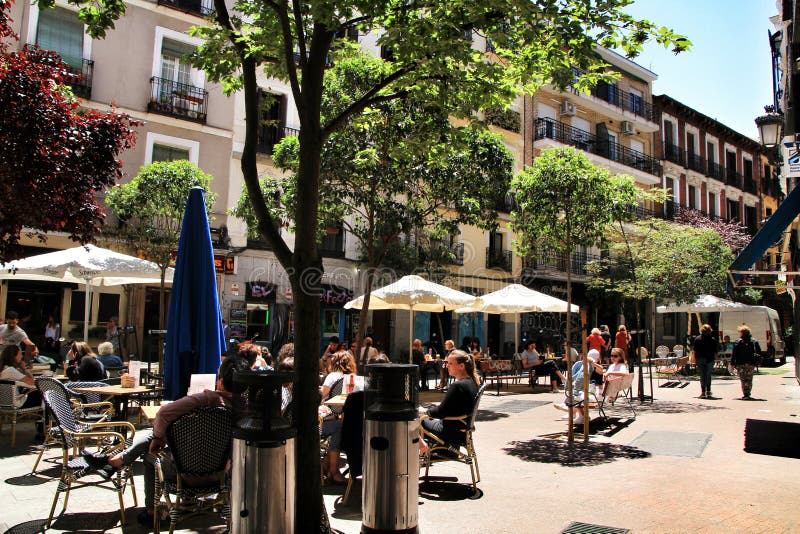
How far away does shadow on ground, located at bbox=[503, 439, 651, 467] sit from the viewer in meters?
7.59

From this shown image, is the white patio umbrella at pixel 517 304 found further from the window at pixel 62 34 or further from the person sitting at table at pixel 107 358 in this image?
the window at pixel 62 34

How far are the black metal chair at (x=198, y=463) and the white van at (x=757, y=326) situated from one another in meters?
27.5

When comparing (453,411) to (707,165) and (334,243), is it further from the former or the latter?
(707,165)

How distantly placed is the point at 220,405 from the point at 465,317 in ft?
77.0

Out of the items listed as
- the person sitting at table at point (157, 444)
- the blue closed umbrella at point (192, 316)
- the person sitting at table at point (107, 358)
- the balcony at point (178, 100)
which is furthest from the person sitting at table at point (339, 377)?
the balcony at point (178, 100)

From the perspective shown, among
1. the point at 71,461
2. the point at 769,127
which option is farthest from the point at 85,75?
the point at 769,127

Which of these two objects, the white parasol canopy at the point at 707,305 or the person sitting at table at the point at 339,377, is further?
the white parasol canopy at the point at 707,305

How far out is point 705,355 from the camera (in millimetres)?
14383

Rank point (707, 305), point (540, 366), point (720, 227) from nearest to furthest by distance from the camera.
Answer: point (540, 366) < point (707, 305) < point (720, 227)

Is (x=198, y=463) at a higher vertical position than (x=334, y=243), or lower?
lower

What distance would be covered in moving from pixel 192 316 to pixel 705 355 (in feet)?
40.3

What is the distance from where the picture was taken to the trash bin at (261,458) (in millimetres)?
3848

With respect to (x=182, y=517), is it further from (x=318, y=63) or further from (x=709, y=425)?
(x=709, y=425)

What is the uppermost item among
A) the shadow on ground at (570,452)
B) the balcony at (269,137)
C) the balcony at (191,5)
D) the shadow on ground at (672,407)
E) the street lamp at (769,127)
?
the balcony at (191,5)
